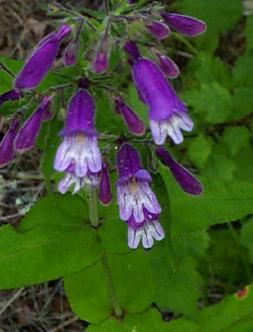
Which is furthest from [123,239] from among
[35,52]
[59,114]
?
[35,52]

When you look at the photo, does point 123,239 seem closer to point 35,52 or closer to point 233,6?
point 35,52

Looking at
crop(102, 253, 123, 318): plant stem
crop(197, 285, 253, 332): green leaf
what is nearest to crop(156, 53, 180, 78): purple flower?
crop(102, 253, 123, 318): plant stem

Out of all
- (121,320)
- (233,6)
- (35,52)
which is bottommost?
(121,320)

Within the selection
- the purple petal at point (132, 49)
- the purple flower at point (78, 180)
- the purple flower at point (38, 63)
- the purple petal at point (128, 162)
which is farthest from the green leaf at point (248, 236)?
the purple flower at point (38, 63)

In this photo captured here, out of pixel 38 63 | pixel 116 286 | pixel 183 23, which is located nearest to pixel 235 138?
pixel 116 286

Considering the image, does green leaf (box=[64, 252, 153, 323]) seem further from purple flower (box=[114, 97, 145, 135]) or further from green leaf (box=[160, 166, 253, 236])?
purple flower (box=[114, 97, 145, 135])

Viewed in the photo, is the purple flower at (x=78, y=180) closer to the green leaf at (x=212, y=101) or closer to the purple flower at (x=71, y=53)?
the purple flower at (x=71, y=53)
